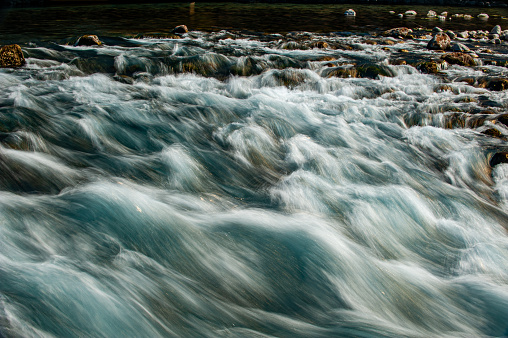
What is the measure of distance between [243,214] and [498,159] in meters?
3.37

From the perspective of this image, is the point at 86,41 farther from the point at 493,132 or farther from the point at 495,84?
the point at 495,84

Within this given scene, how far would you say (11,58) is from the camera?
6.93m

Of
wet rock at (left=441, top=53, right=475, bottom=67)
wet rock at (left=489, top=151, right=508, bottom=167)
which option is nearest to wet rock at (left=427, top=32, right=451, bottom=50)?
wet rock at (left=441, top=53, right=475, bottom=67)

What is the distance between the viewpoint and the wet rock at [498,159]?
4.28 meters

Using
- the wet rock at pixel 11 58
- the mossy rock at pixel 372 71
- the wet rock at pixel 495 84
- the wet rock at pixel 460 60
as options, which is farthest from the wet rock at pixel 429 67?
the wet rock at pixel 11 58

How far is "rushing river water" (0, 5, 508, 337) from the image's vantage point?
6.93 ft

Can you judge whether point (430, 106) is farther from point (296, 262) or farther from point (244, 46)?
point (244, 46)

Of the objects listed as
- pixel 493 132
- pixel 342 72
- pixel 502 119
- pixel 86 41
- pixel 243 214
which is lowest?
pixel 243 214

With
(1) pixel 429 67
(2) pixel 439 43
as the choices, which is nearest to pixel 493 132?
(1) pixel 429 67

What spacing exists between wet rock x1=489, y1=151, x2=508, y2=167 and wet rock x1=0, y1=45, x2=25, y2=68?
27.0ft

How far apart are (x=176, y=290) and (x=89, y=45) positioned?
9299 millimetres

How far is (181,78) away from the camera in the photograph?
6957 mm

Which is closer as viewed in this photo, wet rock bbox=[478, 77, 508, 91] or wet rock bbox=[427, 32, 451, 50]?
wet rock bbox=[478, 77, 508, 91]

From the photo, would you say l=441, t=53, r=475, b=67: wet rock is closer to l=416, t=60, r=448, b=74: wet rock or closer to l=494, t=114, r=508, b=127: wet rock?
l=416, t=60, r=448, b=74: wet rock
